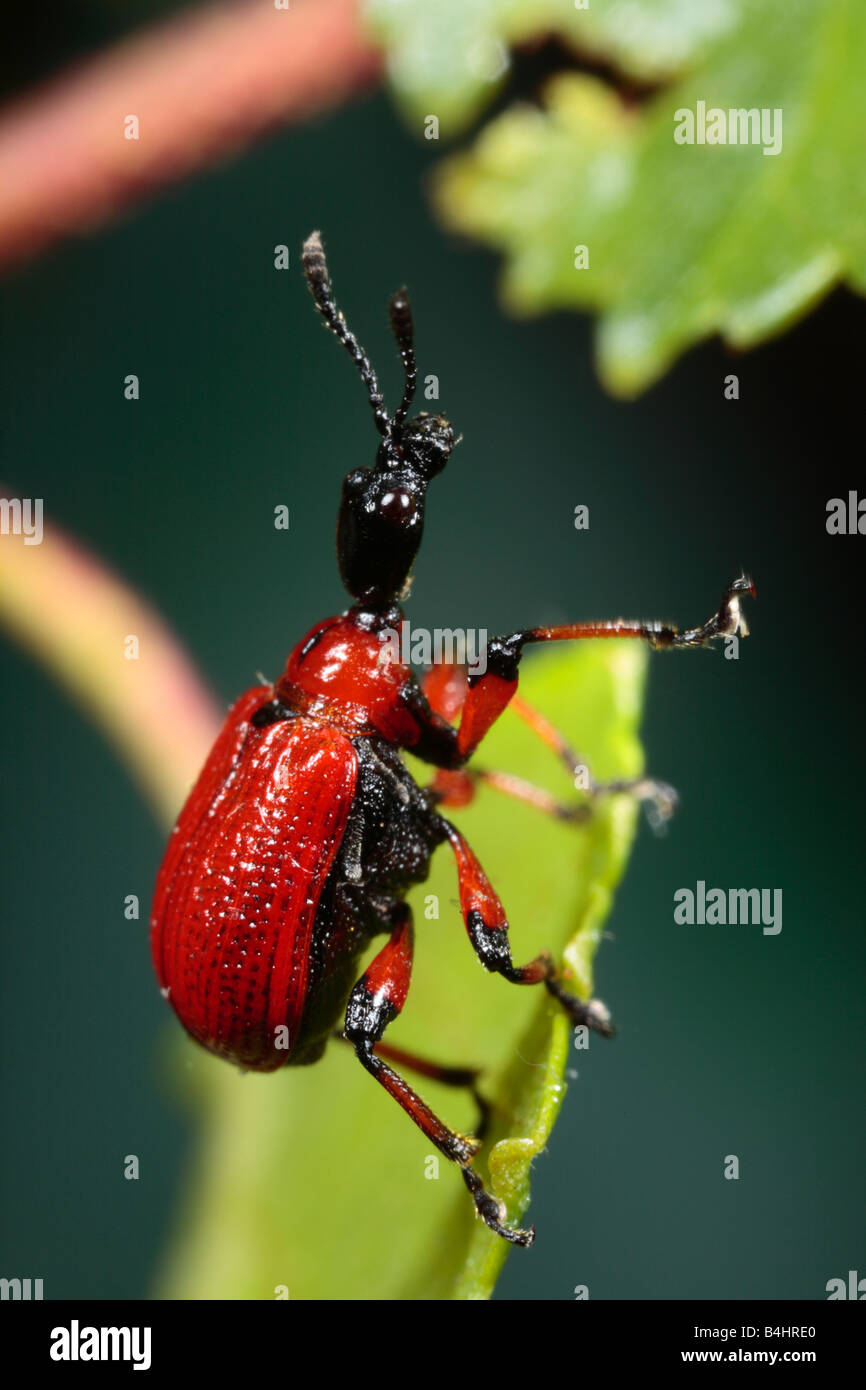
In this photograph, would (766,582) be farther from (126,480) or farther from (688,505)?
(126,480)

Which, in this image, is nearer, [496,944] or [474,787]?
[496,944]

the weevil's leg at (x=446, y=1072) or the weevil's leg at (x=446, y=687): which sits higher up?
the weevil's leg at (x=446, y=687)

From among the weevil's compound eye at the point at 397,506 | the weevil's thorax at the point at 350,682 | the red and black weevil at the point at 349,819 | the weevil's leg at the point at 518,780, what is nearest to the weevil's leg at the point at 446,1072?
the red and black weevil at the point at 349,819

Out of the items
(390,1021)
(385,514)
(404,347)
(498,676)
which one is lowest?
(390,1021)

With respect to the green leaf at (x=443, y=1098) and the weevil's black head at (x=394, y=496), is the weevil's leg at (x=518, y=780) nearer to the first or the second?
the green leaf at (x=443, y=1098)

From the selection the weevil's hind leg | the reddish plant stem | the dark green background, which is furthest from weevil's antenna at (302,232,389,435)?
the weevil's hind leg

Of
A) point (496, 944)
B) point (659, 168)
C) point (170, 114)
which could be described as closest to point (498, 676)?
point (496, 944)

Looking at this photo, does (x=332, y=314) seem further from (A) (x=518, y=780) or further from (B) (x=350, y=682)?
(A) (x=518, y=780)
